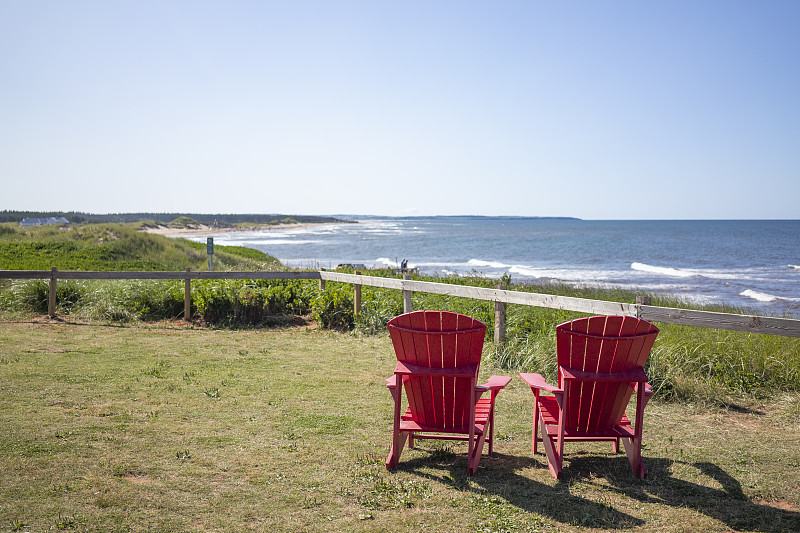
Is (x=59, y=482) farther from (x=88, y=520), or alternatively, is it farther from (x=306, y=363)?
(x=306, y=363)

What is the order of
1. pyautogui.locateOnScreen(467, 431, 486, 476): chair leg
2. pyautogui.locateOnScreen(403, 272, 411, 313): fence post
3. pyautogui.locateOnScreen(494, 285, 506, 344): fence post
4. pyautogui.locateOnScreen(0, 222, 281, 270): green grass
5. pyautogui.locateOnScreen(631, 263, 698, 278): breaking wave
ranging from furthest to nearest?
pyautogui.locateOnScreen(631, 263, 698, 278): breaking wave → pyautogui.locateOnScreen(0, 222, 281, 270): green grass → pyautogui.locateOnScreen(403, 272, 411, 313): fence post → pyautogui.locateOnScreen(494, 285, 506, 344): fence post → pyautogui.locateOnScreen(467, 431, 486, 476): chair leg

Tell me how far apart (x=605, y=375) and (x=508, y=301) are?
3599 mm

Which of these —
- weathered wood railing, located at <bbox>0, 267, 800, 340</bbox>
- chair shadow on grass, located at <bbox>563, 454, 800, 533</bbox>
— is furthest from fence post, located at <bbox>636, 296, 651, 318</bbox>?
chair shadow on grass, located at <bbox>563, 454, 800, 533</bbox>

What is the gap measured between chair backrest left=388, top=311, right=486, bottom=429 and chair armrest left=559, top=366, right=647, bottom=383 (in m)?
0.62

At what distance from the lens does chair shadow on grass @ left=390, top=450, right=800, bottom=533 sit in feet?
10.9

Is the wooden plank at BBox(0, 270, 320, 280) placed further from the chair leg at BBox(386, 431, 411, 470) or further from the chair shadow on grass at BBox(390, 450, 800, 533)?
the chair leg at BBox(386, 431, 411, 470)

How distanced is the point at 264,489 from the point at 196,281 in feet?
30.9

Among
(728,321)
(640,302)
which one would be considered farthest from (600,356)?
(640,302)

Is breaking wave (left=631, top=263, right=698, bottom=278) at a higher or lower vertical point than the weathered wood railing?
lower

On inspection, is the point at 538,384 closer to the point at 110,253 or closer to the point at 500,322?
the point at 500,322

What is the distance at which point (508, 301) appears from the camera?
24.5 ft

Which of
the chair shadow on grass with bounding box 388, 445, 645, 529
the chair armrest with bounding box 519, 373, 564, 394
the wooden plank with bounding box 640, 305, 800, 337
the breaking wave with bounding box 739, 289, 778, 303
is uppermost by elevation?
the wooden plank with bounding box 640, 305, 800, 337

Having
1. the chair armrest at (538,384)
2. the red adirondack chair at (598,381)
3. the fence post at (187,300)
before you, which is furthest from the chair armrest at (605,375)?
the fence post at (187,300)

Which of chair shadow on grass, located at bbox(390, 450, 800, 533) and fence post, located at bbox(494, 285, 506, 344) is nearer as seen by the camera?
chair shadow on grass, located at bbox(390, 450, 800, 533)
